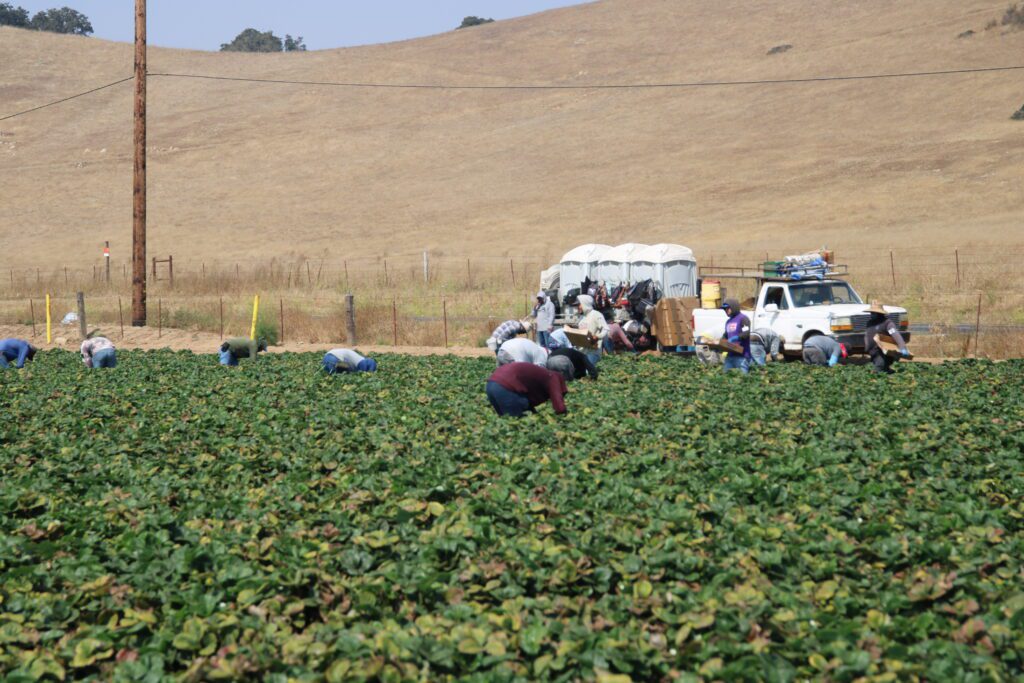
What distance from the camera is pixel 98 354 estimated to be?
21.8 m

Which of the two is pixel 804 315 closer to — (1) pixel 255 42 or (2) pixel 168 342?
(2) pixel 168 342

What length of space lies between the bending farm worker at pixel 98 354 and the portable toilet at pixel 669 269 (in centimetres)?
1283

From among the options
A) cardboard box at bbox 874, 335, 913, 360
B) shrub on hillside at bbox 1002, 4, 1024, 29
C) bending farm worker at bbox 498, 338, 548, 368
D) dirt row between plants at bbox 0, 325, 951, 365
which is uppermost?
shrub on hillside at bbox 1002, 4, 1024, 29

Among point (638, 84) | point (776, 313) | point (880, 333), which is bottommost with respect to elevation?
point (880, 333)

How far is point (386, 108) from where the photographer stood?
3794 inches

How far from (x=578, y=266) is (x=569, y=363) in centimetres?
1473

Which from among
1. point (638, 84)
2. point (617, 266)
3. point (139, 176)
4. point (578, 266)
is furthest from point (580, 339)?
point (638, 84)

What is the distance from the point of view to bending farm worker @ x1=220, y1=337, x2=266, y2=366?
71.0 ft

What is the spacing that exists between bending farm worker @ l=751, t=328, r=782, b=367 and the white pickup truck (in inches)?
8.8

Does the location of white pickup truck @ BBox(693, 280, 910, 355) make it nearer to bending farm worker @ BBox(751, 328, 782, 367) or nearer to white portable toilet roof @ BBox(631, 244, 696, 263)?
bending farm worker @ BBox(751, 328, 782, 367)

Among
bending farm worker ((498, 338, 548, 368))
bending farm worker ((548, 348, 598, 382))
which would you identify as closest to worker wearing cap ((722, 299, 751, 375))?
bending farm worker ((548, 348, 598, 382))

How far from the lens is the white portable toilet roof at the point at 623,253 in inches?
1139

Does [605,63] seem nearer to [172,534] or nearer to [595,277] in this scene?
[595,277]

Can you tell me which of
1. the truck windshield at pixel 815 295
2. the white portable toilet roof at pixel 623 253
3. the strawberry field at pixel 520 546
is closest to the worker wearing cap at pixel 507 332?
the strawberry field at pixel 520 546
